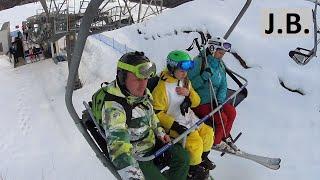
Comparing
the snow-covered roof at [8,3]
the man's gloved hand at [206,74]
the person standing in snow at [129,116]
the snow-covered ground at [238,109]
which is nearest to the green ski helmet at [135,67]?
the person standing in snow at [129,116]

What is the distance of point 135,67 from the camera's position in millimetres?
3393

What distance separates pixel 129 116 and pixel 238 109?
4.85 meters

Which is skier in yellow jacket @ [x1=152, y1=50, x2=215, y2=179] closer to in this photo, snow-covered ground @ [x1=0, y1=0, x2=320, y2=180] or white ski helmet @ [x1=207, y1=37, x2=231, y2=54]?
white ski helmet @ [x1=207, y1=37, x2=231, y2=54]

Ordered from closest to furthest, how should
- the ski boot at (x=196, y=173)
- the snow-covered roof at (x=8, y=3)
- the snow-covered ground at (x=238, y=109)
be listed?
the ski boot at (x=196, y=173) < the snow-covered ground at (x=238, y=109) < the snow-covered roof at (x=8, y=3)

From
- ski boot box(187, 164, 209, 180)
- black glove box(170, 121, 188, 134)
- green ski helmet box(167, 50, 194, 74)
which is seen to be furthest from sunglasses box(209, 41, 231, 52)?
ski boot box(187, 164, 209, 180)

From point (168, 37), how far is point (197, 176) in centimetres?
774

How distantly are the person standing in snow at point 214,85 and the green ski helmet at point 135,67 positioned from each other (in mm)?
1424

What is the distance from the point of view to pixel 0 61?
21.0 meters

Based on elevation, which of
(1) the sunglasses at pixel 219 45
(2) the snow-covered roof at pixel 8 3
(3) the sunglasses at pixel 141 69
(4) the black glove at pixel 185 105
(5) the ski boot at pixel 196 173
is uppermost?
(3) the sunglasses at pixel 141 69

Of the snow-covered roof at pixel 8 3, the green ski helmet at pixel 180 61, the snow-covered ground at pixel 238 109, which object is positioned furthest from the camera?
the snow-covered roof at pixel 8 3

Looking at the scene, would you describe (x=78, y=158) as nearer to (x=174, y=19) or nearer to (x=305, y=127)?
(x=305, y=127)

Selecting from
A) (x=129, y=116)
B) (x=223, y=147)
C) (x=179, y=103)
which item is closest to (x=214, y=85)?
(x=223, y=147)

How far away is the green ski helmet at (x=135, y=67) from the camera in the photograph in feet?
11.1

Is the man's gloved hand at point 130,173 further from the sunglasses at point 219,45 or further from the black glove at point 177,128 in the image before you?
the sunglasses at point 219,45
